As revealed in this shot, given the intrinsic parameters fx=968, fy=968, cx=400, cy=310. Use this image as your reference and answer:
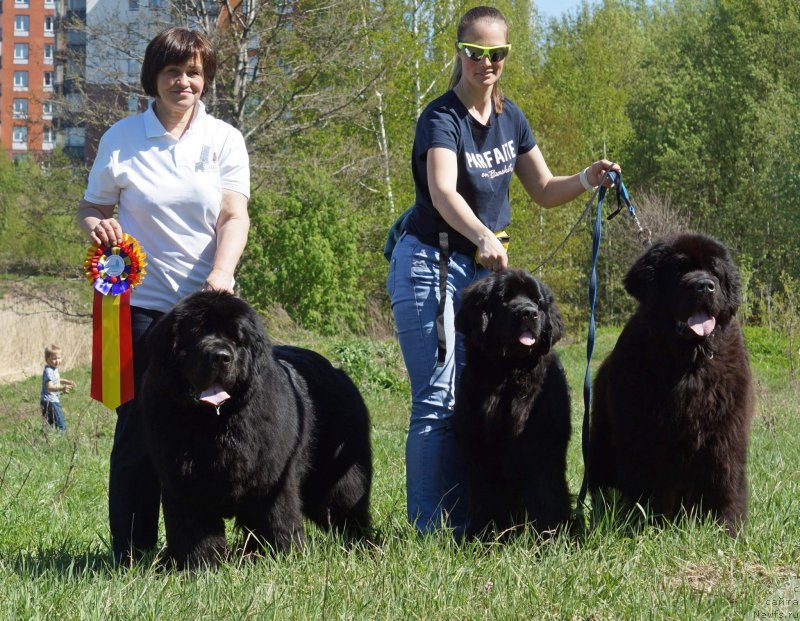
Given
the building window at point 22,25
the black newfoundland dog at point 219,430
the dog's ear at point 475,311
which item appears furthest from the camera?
the building window at point 22,25

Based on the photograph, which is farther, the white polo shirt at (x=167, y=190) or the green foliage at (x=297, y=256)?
the green foliage at (x=297, y=256)

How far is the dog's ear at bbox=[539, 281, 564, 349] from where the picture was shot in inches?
172

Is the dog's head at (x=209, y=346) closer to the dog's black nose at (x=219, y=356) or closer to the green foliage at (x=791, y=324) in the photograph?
the dog's black nose at (x=219, y=356)

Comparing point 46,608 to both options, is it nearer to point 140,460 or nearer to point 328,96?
point 140,460

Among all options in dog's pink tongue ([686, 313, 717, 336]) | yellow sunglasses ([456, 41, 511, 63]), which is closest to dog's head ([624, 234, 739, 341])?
dog's pink tongue ([686, 313, 717, 336])

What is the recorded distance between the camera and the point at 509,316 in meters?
4.20

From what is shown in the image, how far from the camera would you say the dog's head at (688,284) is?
4.12 m

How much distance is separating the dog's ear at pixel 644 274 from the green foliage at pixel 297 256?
53.9 feet

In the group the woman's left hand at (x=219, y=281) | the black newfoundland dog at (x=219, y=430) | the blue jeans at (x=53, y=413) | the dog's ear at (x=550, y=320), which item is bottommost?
the blue jeans at (x=53, y=413)

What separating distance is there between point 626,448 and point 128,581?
7.29ft

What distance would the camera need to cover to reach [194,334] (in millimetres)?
3916

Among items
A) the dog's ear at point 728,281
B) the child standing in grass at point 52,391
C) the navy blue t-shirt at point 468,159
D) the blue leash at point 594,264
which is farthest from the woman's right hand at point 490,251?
the child standing in grass at point 52,391

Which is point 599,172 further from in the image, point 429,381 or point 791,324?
point 791,324

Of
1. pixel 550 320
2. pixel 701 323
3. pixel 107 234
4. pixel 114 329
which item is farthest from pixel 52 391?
pixel 701 323
